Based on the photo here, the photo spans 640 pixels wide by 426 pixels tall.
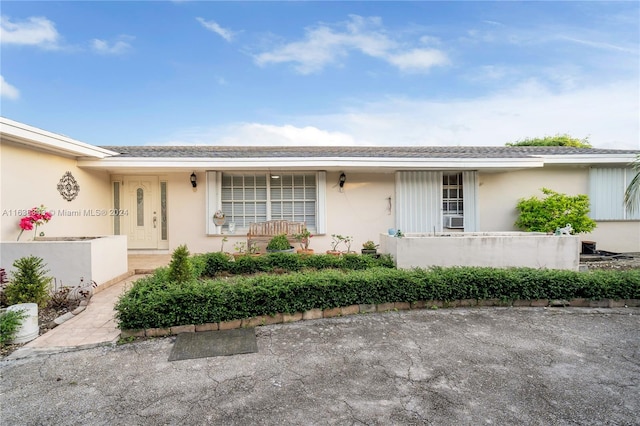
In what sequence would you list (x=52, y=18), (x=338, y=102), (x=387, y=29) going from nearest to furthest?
(x=52, y=18)
(x=387, y=29)
(x=338, y=102)

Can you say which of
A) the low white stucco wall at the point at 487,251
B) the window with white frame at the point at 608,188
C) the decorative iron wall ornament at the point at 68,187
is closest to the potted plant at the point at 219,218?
the decorative iron wall ornament at the point at 68,187

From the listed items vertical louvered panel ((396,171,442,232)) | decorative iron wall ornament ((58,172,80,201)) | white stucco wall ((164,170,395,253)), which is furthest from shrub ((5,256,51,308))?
vertical louvered panel ((396,171,442,232))

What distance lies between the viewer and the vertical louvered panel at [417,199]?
29.3 ft

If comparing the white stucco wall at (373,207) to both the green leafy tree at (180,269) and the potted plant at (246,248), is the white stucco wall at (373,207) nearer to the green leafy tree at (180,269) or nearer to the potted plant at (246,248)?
the potted plant at (246,248)

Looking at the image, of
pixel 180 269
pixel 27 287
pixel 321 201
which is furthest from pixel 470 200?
pixel 27 287

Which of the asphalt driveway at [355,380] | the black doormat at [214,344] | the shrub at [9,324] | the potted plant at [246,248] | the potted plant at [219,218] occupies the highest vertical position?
the potted plant at [219,218]

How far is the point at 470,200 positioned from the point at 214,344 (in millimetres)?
7902

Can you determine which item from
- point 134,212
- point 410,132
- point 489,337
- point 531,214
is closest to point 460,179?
point 531,214

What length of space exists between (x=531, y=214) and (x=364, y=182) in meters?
4.59

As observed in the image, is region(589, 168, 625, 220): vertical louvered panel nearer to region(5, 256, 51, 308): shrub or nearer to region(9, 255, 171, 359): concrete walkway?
region(9, 255, 171, 359): concrete walkway

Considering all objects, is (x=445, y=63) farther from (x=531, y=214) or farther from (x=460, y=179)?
(x=531, y=214)

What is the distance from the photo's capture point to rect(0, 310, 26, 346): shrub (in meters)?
3.64

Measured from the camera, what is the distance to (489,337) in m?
3.82

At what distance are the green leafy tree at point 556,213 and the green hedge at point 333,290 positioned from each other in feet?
10.7
